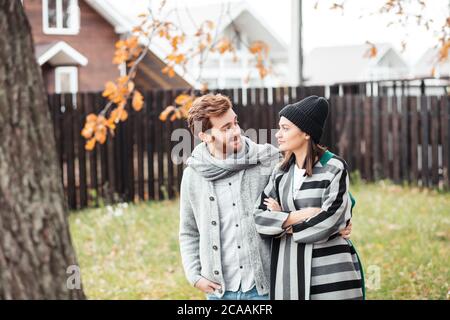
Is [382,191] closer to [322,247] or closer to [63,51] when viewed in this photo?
[63,51]

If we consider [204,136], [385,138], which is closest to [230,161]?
[204,136]

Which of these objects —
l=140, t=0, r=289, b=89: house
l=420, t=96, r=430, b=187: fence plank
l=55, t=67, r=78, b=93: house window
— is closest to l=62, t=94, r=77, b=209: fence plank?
l=55, t=67, r=78, b=93: house window

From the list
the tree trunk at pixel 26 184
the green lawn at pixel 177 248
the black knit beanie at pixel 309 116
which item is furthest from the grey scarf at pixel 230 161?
the green lawn at pixel 177 248

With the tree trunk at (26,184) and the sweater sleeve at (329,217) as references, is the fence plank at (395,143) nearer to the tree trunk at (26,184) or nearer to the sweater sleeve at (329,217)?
the sweater sleeve at (329,217)

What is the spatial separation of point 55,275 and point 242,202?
37.5 inches

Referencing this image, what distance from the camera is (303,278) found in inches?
134

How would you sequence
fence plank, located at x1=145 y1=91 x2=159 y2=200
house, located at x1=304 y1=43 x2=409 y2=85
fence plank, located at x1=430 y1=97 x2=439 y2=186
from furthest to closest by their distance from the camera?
house, located at x1=304 y1=43 x2=409 y2=85, fence plank, located at x1=430 y1=97 x2=439 y2=186, fence plank, located at x1=145 y1=91 x2=159 y2=200

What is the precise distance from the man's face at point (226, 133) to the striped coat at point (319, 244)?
30cm

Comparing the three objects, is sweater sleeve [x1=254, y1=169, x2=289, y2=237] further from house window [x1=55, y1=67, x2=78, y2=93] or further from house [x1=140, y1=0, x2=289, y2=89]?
house [x1=140, y1=0, x2=289, y2=89]

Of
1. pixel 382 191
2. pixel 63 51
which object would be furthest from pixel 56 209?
pixel 63 51

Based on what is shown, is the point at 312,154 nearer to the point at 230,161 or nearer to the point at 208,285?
the point at 230,161

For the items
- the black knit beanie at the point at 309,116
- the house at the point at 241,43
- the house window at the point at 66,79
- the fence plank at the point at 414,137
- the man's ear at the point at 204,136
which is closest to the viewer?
the black knit beanie at the point at 309,116

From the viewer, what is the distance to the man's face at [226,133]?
11.6ft

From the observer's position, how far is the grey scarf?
3574 mm
